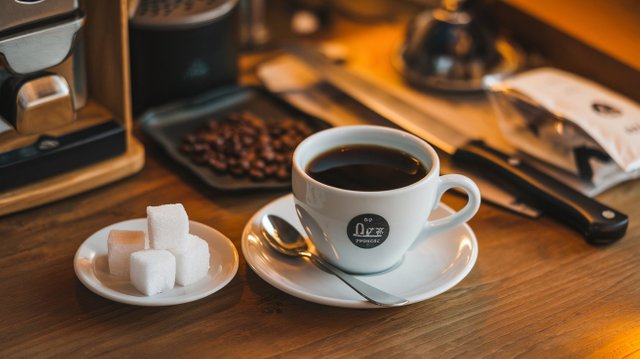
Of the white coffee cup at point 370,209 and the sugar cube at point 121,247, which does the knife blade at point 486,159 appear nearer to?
the white coffee cup at point 370,209

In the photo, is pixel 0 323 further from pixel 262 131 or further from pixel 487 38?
pixel 487 38

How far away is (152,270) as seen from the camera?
2.30 feet

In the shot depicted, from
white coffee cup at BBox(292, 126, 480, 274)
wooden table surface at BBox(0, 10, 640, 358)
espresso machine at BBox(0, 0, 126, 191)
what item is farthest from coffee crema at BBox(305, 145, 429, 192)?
espresso machine at BBox(0, 0, 126, 191)

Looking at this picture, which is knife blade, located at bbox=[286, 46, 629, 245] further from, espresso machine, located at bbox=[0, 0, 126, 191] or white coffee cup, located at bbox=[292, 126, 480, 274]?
espresso machine, located at bbox=[0, 0, 126, 191]

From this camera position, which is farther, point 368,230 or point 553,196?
point 553,196

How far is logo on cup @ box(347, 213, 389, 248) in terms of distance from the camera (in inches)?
28.1

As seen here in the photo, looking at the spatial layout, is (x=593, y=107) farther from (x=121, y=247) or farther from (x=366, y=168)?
(x=121, y=247)

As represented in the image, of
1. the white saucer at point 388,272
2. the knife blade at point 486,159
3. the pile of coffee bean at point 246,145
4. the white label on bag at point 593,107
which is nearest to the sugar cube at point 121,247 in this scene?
the white saucer at point 388,272

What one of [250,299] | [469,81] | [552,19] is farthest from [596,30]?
[250,299]

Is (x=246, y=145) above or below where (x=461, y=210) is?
below

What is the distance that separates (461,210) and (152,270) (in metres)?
0.29

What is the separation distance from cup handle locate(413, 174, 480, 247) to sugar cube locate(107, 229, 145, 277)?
0.27 metres

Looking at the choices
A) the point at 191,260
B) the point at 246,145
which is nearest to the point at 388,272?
the point at 191,260

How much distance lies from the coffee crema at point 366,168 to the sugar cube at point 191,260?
0.41 feet
